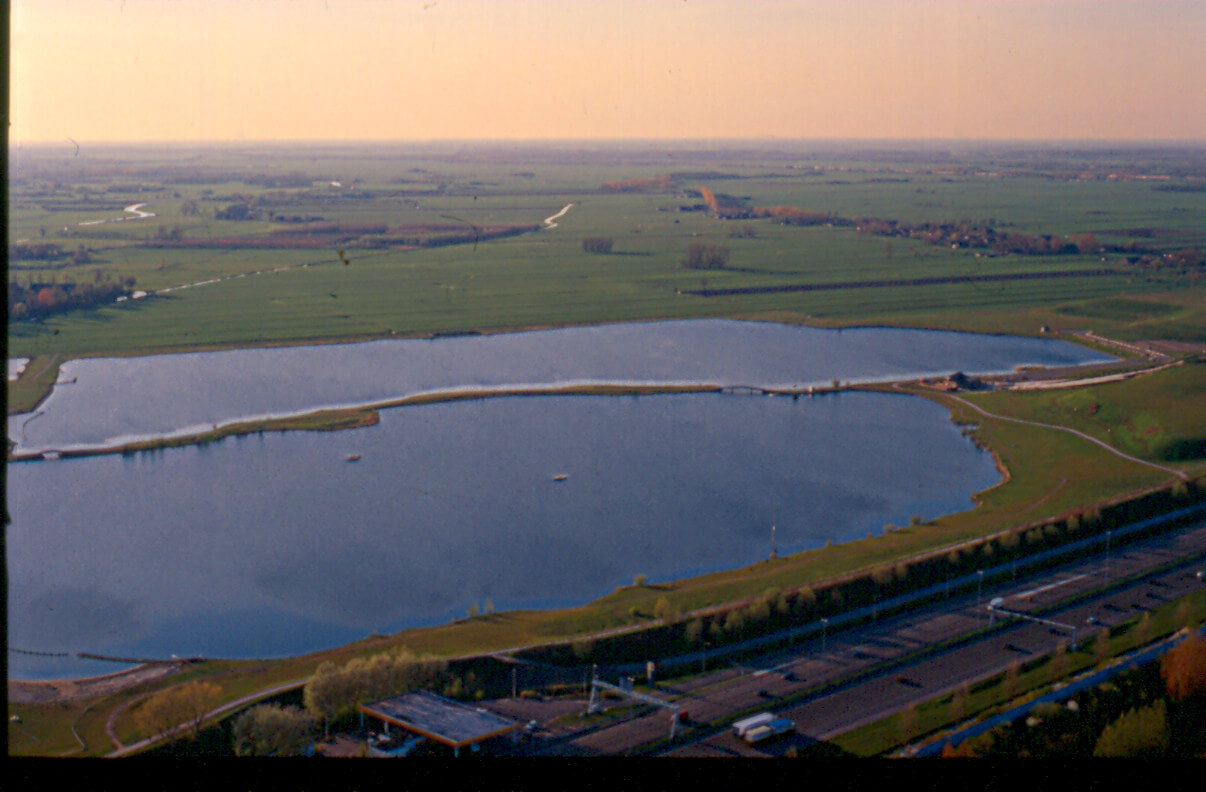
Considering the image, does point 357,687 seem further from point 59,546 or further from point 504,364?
point 504,364

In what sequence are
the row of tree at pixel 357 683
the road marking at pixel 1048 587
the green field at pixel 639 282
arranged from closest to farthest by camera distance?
the row of tree at pixel 357 683, the road marking at pixel 1048 587, the green field at pixel 639 282

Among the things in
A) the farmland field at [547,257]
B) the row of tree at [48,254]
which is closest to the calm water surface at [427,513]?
the farmland field at [547,257]

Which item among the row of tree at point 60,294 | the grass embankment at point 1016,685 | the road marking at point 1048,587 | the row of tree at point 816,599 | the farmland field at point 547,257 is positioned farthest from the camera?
the farmland field at point 547,257

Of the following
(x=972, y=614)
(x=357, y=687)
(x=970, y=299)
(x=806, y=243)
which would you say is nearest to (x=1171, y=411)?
(x=972, y=614)

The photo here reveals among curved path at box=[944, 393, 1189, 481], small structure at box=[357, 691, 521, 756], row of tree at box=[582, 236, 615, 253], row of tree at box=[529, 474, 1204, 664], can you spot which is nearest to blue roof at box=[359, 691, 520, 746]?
small structure at box=[357, 691, 521, 756]

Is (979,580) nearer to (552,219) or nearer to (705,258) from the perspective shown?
(705,258)

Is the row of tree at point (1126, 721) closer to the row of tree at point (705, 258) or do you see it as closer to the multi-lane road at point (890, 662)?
the multi-lane road at point (890, 662)

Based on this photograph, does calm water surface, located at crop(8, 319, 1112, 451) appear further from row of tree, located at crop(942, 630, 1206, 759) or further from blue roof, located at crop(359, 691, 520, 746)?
row of tree, located at crop(942, 630, 1206, 759)
